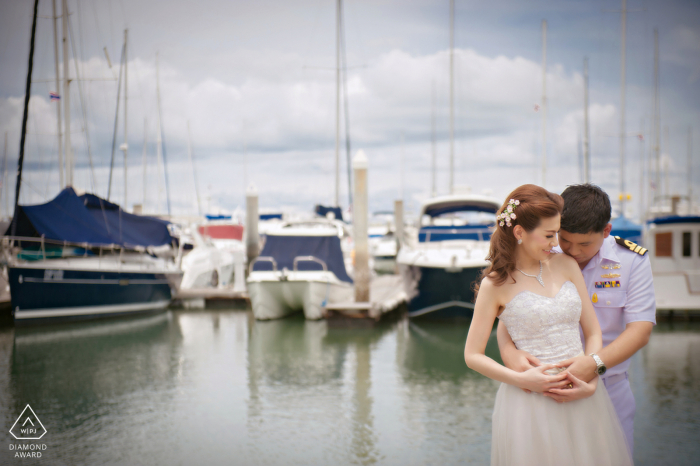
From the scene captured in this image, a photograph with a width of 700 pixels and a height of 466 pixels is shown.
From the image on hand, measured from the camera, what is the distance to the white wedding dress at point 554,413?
209cm

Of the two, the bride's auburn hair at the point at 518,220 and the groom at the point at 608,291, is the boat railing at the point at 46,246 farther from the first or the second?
the groom at the point at 608,291

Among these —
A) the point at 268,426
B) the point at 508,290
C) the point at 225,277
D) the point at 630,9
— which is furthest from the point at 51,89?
the point at 630,9

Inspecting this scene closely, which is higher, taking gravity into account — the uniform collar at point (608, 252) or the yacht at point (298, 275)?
the uniform collar at point (608, 252)

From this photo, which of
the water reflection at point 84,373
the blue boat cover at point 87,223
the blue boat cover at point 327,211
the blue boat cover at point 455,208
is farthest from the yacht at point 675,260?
the blue boat cover at point 87,223

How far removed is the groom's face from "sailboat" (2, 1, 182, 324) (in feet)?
38.3

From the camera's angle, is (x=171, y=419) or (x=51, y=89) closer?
(x=171, y=419)

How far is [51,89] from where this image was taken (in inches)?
619

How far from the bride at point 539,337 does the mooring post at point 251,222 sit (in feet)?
47.2

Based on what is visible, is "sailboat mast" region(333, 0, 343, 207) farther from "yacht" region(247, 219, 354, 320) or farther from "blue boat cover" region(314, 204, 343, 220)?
"yacht" region(247, 219, 354, 320)

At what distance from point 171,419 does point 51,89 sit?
13450 millimetres

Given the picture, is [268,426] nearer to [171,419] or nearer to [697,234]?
[171,419]

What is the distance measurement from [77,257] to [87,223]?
0.87m

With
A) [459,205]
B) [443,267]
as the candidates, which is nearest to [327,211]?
[459,205]

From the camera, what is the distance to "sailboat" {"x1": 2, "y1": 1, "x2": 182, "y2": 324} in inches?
464
